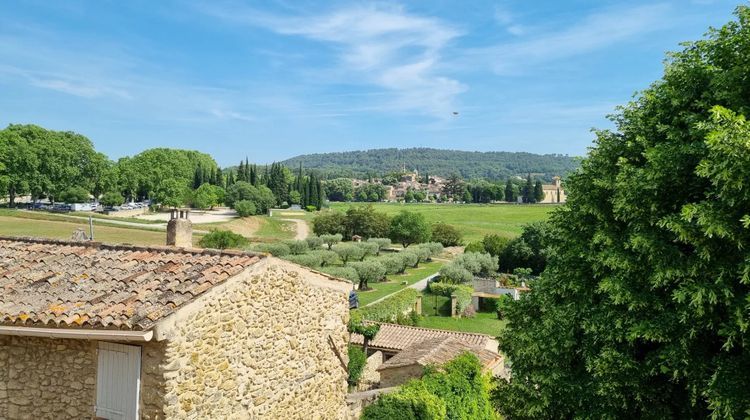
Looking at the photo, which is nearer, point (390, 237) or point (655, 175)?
point (655, 175)

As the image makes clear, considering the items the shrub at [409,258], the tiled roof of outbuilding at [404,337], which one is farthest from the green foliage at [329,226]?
the tiled roof of outbuilding at [404,337]

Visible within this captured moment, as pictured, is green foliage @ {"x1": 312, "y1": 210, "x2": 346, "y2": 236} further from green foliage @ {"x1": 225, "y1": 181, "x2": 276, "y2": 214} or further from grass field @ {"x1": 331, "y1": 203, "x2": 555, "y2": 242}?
grass field @ {"x1": 331, "y1": 203, "x2": 555, "y2": 242}

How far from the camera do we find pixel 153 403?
8055 mm

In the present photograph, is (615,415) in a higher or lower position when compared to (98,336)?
lower

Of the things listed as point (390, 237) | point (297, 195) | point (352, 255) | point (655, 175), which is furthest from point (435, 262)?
point (655, 175)

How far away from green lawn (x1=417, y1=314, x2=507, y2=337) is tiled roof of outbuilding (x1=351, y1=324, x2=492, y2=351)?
1008 centimetres

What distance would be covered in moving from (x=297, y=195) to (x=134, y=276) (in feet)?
367

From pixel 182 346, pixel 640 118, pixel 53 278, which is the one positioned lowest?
pixel 182 346

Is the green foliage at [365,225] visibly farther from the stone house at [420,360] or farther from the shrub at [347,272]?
the stone house at [420,360]

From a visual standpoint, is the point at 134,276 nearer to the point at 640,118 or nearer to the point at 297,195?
the point at 640,118

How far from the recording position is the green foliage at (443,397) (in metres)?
13.7

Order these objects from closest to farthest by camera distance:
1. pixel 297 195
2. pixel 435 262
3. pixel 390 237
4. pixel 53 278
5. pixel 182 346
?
pixel 182 346
pixel 53 278
pixel 435 262
pixel 390 237
pixel 297 195

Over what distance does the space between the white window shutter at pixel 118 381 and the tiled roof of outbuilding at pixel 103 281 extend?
0.54 m

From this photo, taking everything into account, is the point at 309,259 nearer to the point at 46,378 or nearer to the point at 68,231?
the point at 68,231
